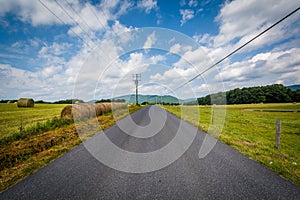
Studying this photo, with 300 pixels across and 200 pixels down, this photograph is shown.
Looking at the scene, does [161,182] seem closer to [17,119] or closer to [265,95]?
[17,119]

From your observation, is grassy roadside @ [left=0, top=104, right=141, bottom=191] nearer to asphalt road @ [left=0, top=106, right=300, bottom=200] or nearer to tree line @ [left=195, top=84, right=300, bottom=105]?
asphalt road @ [left=0, top=106, right=300, bottom=200]

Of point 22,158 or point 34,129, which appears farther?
point 34,129

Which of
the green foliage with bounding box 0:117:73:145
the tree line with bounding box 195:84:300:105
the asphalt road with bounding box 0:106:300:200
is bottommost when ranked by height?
the asphalt road with bounding box 0:106:300:200

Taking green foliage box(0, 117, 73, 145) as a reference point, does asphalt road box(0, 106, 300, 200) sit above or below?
below

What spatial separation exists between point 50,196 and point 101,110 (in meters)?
18.4

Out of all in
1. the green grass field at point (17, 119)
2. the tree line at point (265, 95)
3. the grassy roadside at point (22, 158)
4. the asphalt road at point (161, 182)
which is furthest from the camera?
the tree line at point (265, 95)

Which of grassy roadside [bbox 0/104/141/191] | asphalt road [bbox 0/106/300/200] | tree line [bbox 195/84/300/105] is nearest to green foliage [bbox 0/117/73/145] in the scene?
grassy roadside [bbox 0/104/141/191]

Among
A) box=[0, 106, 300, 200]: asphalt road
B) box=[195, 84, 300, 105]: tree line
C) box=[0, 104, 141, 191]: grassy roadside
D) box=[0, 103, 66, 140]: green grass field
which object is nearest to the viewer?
box=[0, 106, 300, 200]: asphalt road

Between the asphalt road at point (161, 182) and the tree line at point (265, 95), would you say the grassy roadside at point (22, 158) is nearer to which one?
the asphalt road at point (161, 182)

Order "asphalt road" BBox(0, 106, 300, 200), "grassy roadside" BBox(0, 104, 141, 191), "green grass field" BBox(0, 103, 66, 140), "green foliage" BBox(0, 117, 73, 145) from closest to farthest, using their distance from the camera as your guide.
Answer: "asphalt road" BBox(0, 106, 300, 200)
"grassy roadside" BBox(0, 104, 141, 191)
"green foliage" BBox(0, 117, 73, 145)
"green grass field" BBox(0, 103, 66, 140)

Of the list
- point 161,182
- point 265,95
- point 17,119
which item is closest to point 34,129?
point 161,182

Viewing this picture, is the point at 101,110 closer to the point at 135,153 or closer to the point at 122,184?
the point at 135,153

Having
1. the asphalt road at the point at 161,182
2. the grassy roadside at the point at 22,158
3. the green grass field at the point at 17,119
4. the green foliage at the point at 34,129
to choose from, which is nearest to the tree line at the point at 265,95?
the green grass field at the point at 17,119

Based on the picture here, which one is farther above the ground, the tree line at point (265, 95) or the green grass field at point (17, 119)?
the tree line at point (265, 95)
